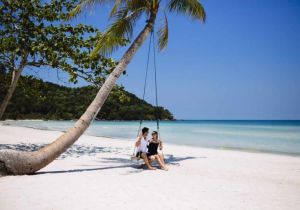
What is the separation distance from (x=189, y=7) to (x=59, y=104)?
54.2 metres

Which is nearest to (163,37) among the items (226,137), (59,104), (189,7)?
(189,7)

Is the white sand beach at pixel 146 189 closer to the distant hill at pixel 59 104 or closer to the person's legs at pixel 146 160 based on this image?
the person's legs at pixel 146 160

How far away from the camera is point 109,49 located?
9125 mm

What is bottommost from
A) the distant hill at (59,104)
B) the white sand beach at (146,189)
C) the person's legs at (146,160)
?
the white sand beach at (146,189)

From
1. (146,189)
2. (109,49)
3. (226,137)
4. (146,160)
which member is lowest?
(146,189)

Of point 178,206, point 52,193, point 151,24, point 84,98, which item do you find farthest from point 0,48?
point 84,98

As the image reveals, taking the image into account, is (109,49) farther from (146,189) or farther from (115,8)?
(146,189)

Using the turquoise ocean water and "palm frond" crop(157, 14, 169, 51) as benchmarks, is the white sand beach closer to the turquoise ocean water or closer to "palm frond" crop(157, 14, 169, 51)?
"palm frond" crop(157, 14, 169, 51)

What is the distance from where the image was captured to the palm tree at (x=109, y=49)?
6633mm

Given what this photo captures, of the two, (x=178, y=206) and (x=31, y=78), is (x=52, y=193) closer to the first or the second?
(x=178, y=206)

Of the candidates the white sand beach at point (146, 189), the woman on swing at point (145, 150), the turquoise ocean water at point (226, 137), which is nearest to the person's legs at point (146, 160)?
the woman on swing at point (145, 150)

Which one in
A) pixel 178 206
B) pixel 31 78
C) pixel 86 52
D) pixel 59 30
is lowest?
pixel 178 206

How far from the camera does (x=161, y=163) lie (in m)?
8.30

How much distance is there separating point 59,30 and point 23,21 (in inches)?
51.2
